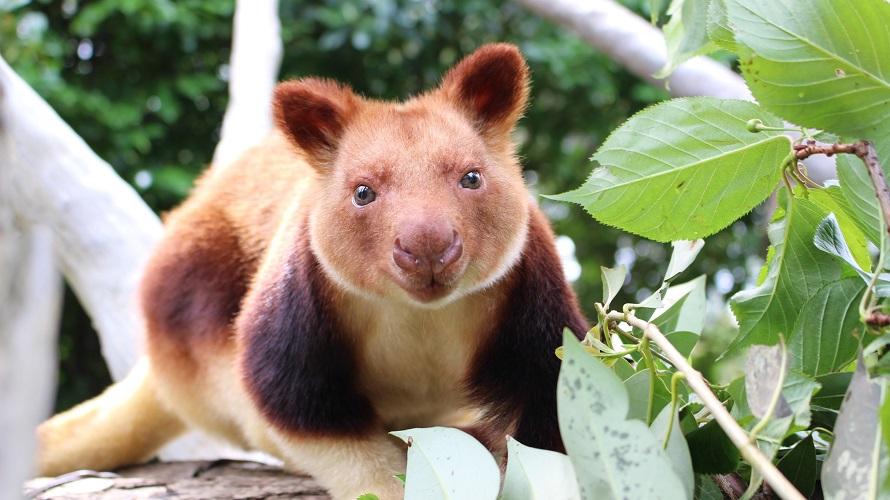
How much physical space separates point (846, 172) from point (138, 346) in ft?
9.64

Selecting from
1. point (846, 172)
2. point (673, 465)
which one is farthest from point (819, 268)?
point (673, 465)

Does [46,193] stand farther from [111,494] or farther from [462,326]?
[462,326]

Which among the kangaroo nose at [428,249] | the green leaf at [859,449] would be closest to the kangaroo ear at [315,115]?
the kangaroo nose at [428,249]

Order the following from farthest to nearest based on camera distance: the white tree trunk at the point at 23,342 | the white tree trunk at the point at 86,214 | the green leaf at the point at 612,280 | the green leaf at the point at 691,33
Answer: the white tree trunk at the point at 86,214, the green leaf at the point at 691,33, the green leaf at the point at 612,280, the white tree trunk at the point at 23,342

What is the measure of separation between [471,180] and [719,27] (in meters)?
0.62

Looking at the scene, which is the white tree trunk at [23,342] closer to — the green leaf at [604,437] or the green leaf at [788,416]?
the green leaf at [604,437]

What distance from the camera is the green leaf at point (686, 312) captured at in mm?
1785

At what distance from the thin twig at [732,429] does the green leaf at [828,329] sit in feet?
0.86

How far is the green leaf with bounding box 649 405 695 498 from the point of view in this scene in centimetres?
143

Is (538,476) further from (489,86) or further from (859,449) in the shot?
(489,86)

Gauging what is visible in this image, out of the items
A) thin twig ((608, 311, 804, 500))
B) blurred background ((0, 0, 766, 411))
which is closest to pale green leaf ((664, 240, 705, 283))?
thin twig ((608, 311, 804, 500))

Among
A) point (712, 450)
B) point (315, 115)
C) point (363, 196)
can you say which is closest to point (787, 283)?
point (712, 450)

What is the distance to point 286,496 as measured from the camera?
2443 millimetres

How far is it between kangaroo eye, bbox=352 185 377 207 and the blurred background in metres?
4.34
